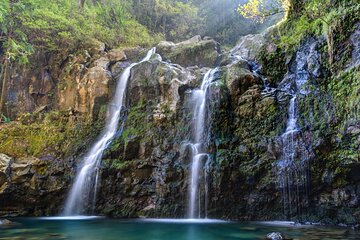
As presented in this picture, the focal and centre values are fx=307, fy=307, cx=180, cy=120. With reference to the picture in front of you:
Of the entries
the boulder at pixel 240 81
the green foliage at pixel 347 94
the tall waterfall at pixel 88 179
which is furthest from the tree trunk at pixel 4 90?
the green foliage at pixel 347 94

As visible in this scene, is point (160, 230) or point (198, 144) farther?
point (198, 144)

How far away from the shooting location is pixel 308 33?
1081 cm

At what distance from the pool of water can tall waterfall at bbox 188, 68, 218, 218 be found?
71 centimetres

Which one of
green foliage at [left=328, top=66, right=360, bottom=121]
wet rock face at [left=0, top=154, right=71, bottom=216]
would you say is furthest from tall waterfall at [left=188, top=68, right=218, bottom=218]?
wet rock face at [left=0, top=154, right=71, bottom=216]

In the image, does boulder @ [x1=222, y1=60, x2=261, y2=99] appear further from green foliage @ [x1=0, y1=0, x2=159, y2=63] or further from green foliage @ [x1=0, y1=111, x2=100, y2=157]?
green foliage @ [x1=0, y1=0, x2=159, y2=63]

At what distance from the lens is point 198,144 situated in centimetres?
1053

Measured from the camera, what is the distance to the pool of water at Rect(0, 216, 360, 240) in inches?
271

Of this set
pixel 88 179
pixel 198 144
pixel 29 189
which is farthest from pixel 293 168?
pixel 29 189

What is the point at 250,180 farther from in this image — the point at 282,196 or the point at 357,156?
the point at 357,156

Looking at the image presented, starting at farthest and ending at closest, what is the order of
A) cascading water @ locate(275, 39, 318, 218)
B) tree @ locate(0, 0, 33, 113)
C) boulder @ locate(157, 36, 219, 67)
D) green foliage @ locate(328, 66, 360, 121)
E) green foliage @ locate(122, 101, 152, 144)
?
boulder @ locate(157, 36, 219, 67), tree @ locate(0, 0, 33, 113), green foliage @ locate(122, 101, 152, 144), cascading water @ locate(275, 39, 318, 218), green foliage @ locate(328, 66, 360, 121)

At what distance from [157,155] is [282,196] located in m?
4.30

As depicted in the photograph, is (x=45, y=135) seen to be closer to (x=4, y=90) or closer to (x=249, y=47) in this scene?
(x=4, y=90)

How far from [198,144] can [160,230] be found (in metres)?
3.53

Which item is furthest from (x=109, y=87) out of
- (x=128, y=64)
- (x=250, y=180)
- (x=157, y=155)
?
(x=250, y=180)
